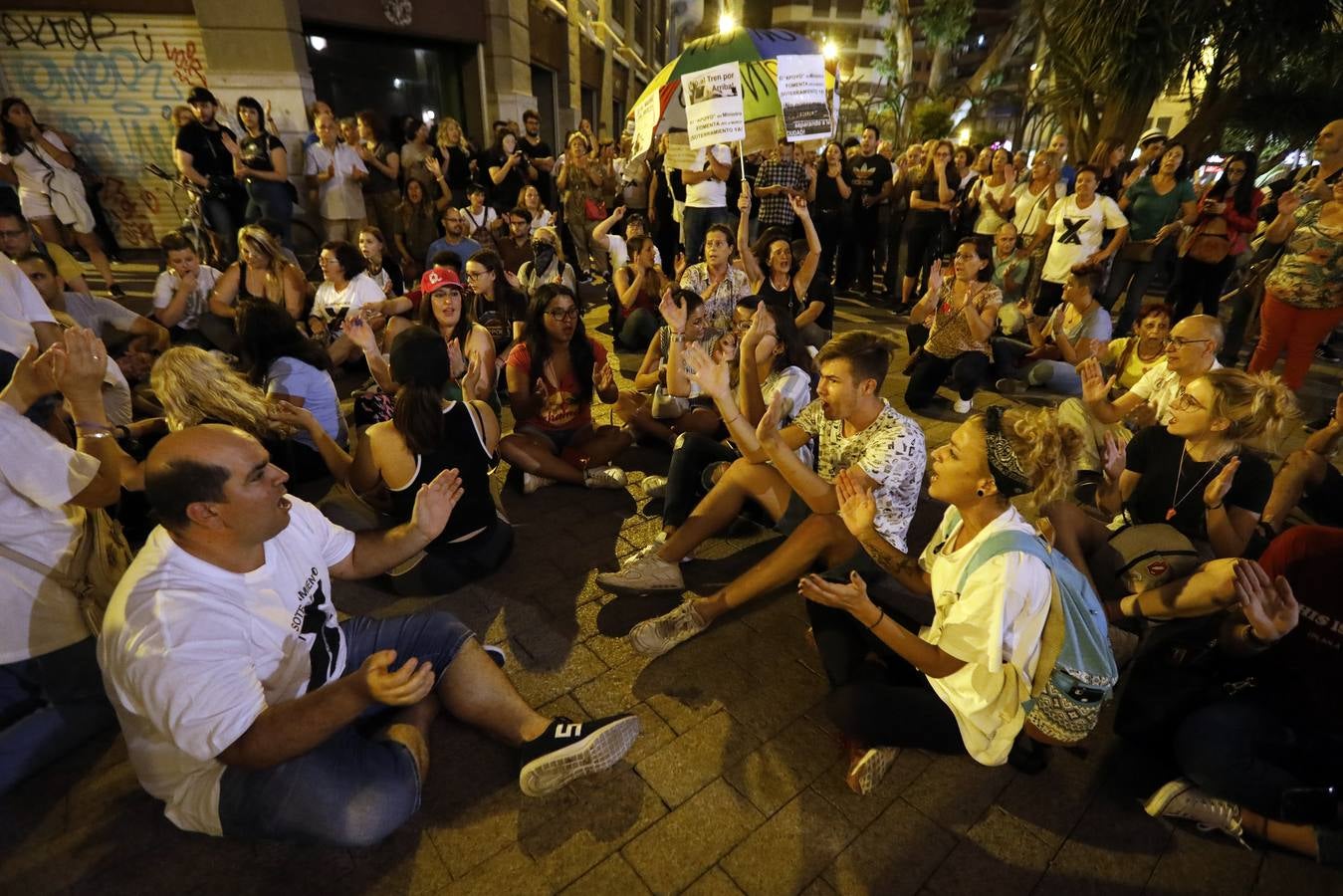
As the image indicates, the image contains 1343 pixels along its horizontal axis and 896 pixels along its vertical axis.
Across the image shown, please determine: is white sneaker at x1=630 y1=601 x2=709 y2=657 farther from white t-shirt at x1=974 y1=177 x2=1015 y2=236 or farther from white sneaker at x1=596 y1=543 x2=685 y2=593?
white t-shirt at x1=974 y1=177 x2=1015 y2=236

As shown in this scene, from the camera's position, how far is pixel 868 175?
29.5 feet

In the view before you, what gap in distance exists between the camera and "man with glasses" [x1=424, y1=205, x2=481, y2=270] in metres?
6.56

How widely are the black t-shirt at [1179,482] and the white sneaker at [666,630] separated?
7.58 ft

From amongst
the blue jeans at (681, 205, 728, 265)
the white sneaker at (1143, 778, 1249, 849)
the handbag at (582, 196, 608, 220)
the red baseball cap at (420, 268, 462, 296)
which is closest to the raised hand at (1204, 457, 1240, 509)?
the white sneaker at (1143, 778, 1249, 849)

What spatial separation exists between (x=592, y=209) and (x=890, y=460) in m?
8.06

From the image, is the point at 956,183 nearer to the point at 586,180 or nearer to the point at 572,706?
the point at 586,180

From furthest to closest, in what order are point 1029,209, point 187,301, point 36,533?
1. point 1029,209
2. point 187,301
3. point 36,533

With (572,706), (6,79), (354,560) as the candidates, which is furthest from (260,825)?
(6,79)

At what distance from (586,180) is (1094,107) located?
1044 centimetres

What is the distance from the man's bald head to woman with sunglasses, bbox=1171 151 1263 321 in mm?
8919

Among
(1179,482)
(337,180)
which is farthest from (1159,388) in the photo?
(337,180)

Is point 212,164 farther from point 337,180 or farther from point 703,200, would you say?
point 703,200

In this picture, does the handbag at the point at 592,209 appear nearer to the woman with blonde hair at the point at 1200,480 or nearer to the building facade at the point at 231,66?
the building facade at the point at 231,66

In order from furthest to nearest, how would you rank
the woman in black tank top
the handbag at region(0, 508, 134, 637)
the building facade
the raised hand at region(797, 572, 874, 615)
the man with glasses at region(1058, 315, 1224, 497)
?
the building facade → the man with glasses at region(1058, 315, 1224, 497) → the woman in black tank top → the handbag at region(0, 508, 134, 637) → the raised hand at region(797, 572, 874, 615)
